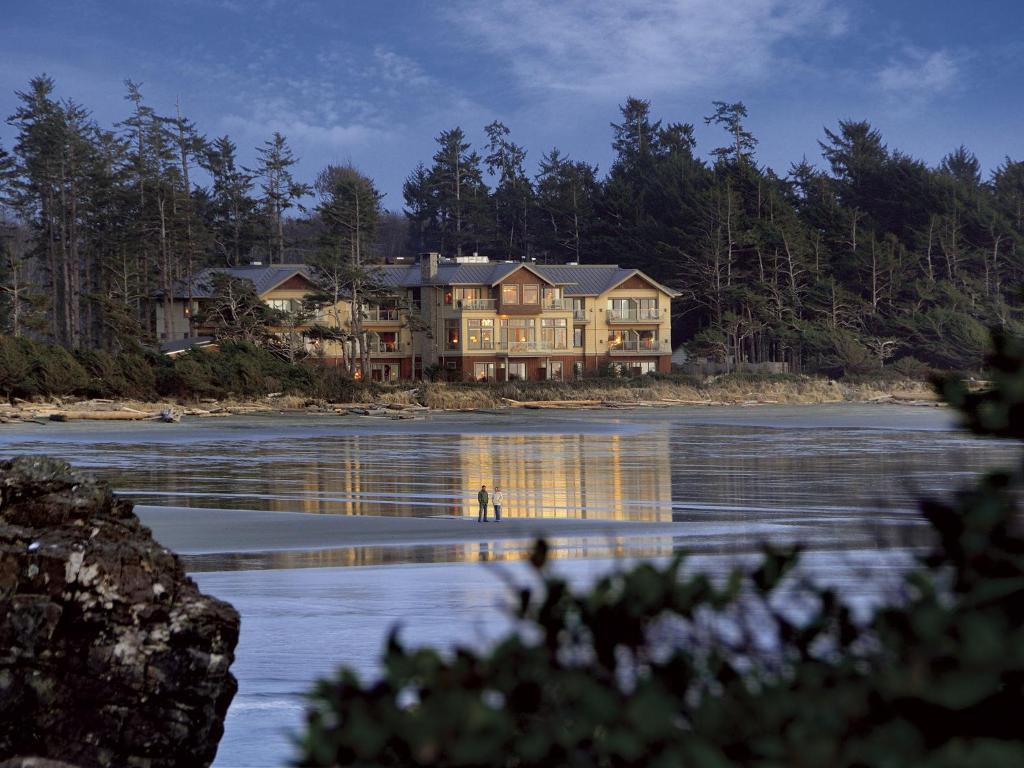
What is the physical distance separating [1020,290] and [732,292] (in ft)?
295

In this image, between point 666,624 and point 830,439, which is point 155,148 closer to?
point 830,439

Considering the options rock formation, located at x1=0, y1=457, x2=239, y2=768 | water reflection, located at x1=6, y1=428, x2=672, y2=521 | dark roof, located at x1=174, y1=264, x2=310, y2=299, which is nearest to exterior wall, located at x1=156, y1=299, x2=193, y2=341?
dark roof, located at x1=174, y1=264, x2=310, y2=299

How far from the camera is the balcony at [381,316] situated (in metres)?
85.6

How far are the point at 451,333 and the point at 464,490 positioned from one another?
185ft

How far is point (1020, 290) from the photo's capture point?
7.95 ft

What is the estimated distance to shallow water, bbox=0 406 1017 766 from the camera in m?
9.35

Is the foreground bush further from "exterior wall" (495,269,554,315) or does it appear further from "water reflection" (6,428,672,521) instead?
"exterior wall" (495,269,554,315)

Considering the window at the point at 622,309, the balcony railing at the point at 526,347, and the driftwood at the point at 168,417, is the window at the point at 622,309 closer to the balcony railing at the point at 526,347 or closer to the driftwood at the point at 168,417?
the balcony railing at the point at 526,347

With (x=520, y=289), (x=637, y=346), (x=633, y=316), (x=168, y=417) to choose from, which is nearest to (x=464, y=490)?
(x=168, y=417)

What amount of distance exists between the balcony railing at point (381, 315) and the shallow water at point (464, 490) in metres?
22.0

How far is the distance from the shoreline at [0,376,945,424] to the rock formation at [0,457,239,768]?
1972 inches

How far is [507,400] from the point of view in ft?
243

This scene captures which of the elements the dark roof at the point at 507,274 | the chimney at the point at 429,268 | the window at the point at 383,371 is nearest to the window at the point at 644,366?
the dark roof at the point at 507,274

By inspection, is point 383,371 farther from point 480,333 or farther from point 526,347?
point 526,347
